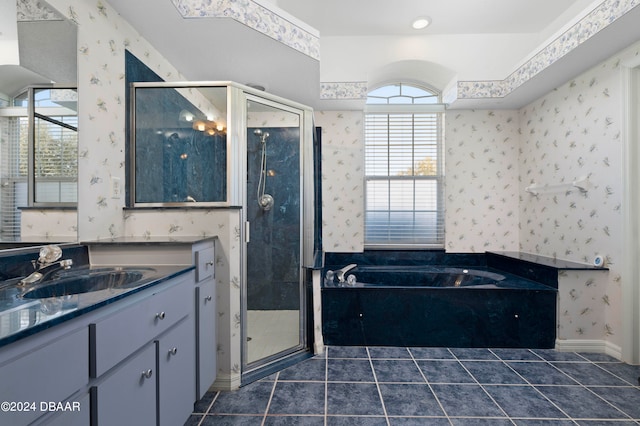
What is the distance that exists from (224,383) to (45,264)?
1.14 metres

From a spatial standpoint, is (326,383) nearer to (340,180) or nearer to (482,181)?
(340,180)

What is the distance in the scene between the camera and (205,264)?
1575 mm

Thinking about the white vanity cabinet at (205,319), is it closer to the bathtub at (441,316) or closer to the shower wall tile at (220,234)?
the shower wall tile at (220,234)

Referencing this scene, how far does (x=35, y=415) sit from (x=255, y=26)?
1.95 metres

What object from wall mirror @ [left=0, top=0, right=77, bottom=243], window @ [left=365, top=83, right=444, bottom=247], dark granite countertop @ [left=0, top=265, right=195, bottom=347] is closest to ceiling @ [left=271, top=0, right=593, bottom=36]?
window @ [left=365, top=83, right=444, bottom=247]

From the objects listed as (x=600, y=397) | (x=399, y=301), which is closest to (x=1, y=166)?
(x=399, y=301)

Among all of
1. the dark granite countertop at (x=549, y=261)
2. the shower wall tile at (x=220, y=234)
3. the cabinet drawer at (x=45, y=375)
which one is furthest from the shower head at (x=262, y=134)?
the dark granite countertop at (x=549, y=261)

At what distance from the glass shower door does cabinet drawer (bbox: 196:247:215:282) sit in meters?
0.34

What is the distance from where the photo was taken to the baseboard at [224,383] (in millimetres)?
1728

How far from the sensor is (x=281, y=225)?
229 cm

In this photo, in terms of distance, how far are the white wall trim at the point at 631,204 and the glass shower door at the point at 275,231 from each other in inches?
92.0

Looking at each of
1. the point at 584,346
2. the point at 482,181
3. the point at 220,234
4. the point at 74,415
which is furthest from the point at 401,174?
the point at 74,415

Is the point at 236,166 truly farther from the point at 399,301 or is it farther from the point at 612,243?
the point at 612,243

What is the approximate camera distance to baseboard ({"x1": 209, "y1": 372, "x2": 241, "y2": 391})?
A: 1.73 m
